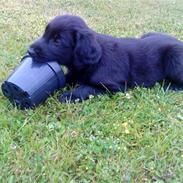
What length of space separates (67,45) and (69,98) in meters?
0.52

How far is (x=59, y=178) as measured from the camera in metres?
2.97

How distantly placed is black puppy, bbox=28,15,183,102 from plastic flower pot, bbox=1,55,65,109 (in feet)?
0.34

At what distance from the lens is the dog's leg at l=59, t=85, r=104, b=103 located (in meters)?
4.12

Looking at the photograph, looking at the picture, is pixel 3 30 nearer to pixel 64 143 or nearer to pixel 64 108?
pixel 64 108

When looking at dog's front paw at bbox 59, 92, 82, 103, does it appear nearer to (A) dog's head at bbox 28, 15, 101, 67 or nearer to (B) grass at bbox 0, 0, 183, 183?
(B) grass at bbox 0, 0, 183, 183

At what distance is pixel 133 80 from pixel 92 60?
0.59 meters

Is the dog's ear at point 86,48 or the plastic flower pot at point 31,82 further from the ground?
the dog's ear at point 86,48

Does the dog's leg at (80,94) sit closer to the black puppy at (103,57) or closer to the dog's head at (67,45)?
the black puppy at (103,57)

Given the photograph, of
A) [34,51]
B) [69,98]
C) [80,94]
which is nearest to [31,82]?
[34,51]

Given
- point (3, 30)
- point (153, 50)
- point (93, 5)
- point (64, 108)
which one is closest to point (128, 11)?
point (93, 5)

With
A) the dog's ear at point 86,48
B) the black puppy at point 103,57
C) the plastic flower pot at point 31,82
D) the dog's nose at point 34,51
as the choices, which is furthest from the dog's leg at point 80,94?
the dog's nose at point 34,51

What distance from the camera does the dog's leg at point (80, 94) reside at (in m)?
4.12

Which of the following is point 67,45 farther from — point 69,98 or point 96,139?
point 96,139

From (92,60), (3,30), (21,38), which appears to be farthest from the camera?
(3,30)
